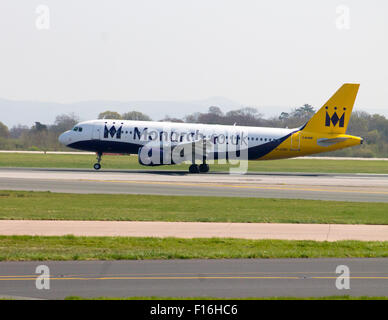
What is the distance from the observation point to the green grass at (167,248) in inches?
652

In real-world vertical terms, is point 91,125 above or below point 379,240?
above

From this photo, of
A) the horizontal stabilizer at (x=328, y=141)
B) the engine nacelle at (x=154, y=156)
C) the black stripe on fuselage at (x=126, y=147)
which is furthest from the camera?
the horizontal stabilizer at (x=328, y=141)

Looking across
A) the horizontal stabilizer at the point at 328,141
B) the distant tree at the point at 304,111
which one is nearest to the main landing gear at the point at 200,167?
the horizontal stabilizer at the point at 328,141

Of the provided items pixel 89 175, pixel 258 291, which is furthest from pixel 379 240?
pixel 89 175

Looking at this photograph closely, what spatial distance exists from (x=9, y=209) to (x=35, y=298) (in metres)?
14.8

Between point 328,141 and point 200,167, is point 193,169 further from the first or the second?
point 328,141

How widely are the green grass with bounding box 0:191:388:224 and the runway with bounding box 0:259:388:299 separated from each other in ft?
26.2

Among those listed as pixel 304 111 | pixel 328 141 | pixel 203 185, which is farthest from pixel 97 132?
pixel 304 111

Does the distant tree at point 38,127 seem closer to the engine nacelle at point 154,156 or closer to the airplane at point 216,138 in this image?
the airplane at point 216,138

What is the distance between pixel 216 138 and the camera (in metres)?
50.7

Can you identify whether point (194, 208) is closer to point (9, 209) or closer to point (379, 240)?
point (9, 209)

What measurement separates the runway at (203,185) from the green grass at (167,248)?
14471mm
